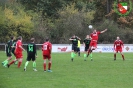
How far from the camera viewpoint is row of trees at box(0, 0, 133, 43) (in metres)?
58.5

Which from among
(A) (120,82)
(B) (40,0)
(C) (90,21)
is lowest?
(A) (120,82)

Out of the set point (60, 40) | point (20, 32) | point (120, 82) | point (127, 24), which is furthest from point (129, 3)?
point (120, 82)

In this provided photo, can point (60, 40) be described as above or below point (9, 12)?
below

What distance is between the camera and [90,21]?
64.2 meters

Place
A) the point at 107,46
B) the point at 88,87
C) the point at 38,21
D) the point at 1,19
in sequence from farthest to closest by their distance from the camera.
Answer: the point at 38,21 → the point at 1,19 → the point at 107,46 → the point at 88,87

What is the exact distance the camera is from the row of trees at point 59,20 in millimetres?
58469

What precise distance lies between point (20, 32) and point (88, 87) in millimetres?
45574

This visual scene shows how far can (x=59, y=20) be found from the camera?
208ft

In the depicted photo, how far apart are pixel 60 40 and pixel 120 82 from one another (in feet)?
149

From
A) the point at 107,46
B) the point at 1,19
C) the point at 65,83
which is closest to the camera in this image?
the point at 65,83

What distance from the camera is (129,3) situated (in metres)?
65.4

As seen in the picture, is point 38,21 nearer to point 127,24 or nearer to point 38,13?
point 38,13

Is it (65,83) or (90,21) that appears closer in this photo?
(65,83)

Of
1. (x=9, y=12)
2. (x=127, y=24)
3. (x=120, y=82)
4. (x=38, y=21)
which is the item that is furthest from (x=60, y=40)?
(x=120, y=82)
